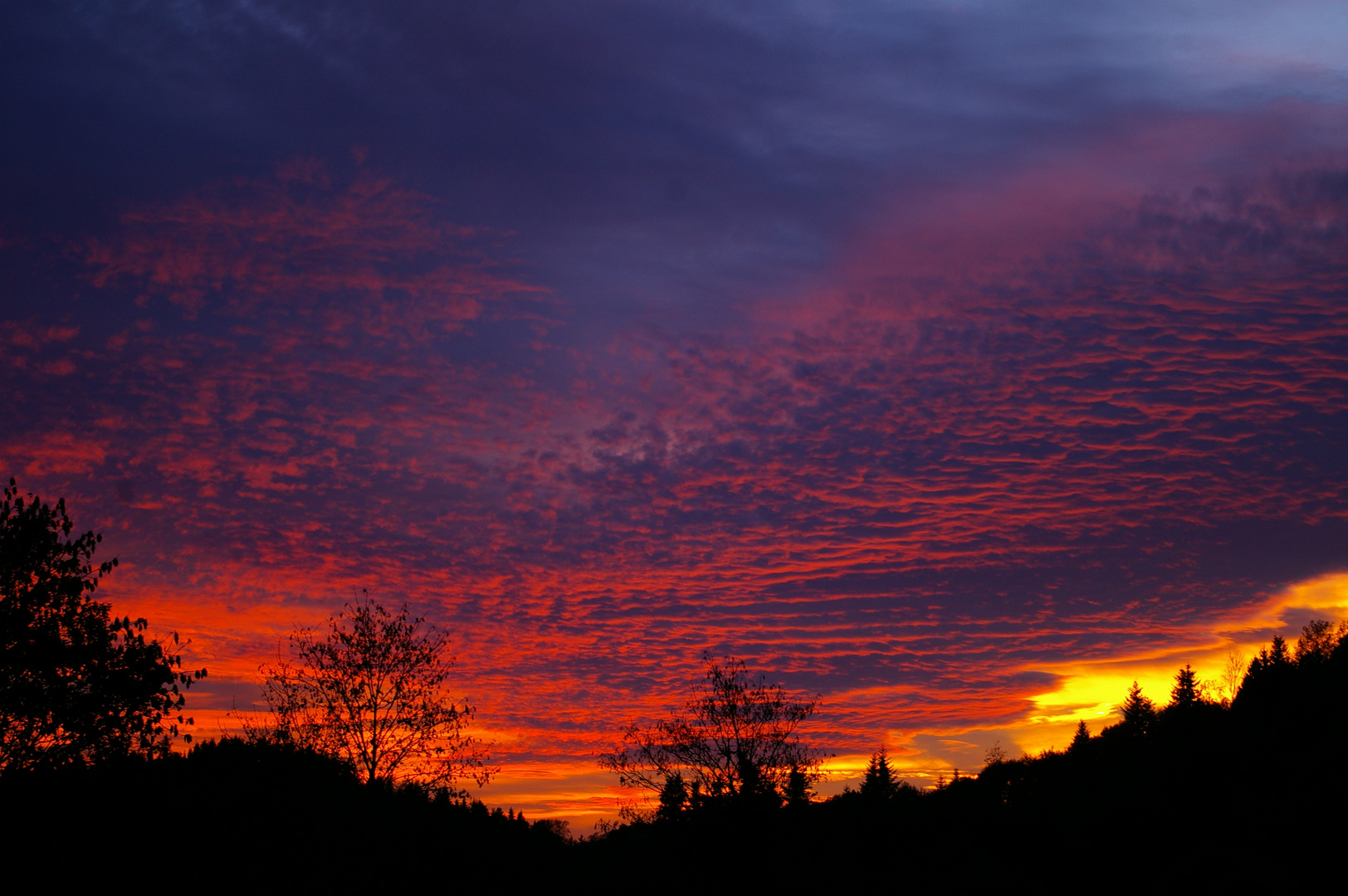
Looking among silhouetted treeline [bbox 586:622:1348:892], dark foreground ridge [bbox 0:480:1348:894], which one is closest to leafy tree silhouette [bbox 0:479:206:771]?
dark foreground ridge [bbox 0:480:1348:894]

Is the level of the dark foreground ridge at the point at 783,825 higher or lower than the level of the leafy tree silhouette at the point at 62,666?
lower

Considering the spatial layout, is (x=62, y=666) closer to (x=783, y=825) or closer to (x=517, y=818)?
(x=783, y=825)

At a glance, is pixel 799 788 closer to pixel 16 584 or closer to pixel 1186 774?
pixel 1186 774

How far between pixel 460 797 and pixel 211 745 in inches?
515

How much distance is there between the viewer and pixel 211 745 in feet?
149

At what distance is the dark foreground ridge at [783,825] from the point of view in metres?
31.3

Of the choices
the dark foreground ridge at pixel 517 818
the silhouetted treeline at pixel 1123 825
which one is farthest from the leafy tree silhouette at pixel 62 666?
the silhouetted treeline at pixel 1123 825

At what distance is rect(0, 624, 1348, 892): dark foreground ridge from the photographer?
103ft

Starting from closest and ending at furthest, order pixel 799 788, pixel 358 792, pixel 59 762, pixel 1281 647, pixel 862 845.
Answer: pixel 59 762 < pixel 358 792 < pixel 799 788 < pixel 862 845 < pixel 1281 647

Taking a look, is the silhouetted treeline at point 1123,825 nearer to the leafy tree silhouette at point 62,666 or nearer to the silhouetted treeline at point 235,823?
the silhouetted treeline at point 235,823

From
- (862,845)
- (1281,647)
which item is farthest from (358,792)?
(1281,647)

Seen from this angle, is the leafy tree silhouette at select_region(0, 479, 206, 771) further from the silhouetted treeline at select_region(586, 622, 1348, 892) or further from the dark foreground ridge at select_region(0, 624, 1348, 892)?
the silhouetted treeline at select_region(586, 622, 1348, 892)

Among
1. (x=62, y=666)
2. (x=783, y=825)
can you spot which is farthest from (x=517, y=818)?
(x=62, y=666)

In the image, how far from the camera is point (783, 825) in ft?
→ 187
